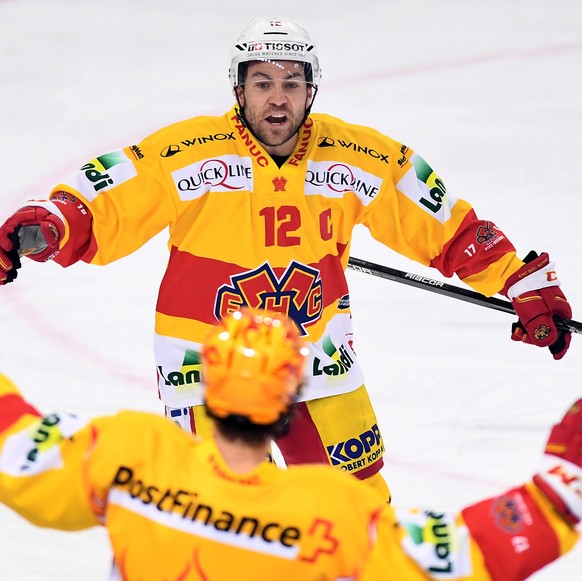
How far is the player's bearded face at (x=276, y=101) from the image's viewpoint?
3.39 metres

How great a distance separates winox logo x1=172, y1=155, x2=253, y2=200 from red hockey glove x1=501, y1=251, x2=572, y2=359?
78 cm

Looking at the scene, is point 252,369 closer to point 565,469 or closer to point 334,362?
point 565,469

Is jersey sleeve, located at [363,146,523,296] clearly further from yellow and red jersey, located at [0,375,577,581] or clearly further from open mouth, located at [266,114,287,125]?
yellow and red jersey, located at [0,375,577,581]

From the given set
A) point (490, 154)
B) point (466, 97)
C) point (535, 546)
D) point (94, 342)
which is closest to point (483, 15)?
point (466, 97)

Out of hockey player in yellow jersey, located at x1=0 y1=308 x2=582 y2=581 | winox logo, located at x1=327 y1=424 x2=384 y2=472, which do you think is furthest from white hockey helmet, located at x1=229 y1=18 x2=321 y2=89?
hockey player in yellow jersey, located at x1=0 y1=308 x2=582 y2=581

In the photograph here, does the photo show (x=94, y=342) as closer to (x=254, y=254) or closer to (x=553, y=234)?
(x=254, y=254)

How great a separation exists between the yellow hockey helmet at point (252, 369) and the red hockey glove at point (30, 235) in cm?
125

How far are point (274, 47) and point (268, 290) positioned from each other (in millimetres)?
618

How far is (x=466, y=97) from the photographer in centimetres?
689

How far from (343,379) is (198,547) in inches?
60.8

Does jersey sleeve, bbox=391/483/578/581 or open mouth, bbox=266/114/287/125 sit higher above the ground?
open mouth, bbox=266/114/287/125

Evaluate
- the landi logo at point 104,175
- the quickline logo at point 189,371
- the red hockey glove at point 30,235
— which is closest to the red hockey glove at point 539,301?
the quickline logo at point 189,371

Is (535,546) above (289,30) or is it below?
below

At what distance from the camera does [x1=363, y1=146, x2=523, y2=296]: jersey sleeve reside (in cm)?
354
